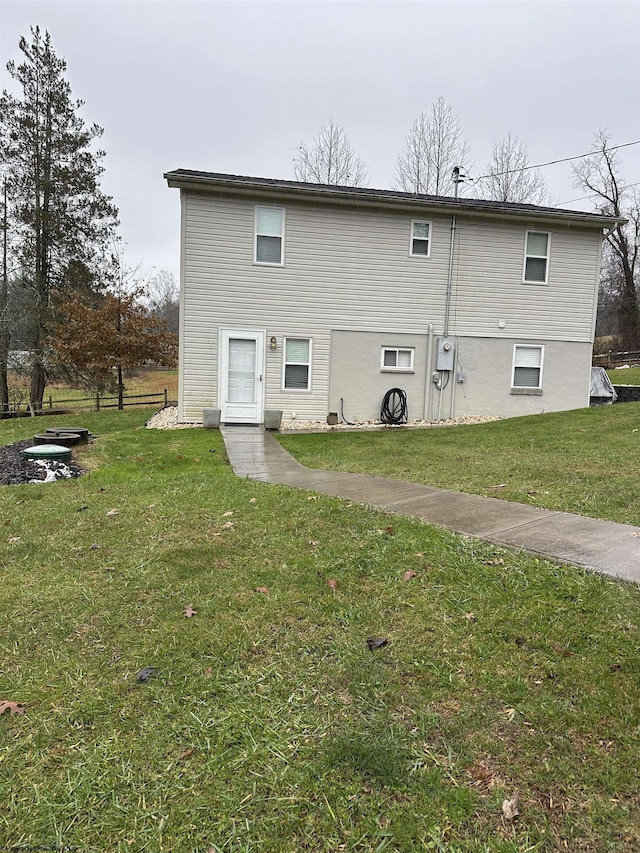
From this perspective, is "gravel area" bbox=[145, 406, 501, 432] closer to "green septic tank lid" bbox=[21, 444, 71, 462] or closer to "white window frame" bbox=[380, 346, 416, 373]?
"white window frame" bbox=[380, 346, 416, 373]

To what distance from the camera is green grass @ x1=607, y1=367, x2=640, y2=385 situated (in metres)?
21.6

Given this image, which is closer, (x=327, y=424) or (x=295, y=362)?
(x=295, y=362)

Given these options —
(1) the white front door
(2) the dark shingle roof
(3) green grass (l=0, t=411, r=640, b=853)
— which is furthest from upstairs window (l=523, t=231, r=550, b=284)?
(3) green grass (l=0, t=411, r=640, b=853)

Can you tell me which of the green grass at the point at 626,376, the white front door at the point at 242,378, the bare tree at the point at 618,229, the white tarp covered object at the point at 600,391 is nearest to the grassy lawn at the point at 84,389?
the white front door at the point at 242,378

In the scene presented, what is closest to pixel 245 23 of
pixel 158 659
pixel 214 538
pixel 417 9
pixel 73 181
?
pixel 417 9

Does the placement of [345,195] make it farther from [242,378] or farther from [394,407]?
[394,407]

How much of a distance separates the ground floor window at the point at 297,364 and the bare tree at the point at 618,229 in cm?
2809

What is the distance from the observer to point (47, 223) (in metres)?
18.8

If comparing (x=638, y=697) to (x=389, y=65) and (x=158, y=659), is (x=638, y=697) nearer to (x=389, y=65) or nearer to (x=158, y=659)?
(x=158, y=659)

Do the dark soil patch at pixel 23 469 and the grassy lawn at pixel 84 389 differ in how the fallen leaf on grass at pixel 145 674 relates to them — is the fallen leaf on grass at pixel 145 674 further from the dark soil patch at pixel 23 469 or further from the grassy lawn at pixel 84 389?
the grassy lawn at pixel 84 389

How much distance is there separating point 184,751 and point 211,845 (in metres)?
0.41

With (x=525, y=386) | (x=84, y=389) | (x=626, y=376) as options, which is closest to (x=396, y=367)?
(x=525, y=386)

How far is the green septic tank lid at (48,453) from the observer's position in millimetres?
7145

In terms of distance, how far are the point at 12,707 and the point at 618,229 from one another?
39.4 meters
